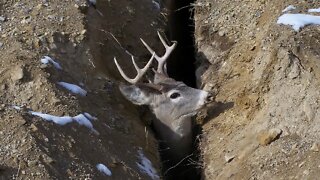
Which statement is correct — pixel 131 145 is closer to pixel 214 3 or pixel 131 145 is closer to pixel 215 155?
pixel 215 155

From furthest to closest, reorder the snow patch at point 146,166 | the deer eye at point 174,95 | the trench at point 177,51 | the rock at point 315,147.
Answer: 1. the deer eye at point 174,95
2. the trench at point 177,51
3. the snow patch at point 146,166
4. the rock at point 315,147

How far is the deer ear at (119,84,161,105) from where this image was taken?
991 cm

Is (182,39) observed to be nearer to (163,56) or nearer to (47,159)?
(163,56)

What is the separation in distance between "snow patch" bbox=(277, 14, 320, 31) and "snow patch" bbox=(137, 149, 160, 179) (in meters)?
2.55

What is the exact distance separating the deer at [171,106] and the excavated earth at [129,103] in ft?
0.65

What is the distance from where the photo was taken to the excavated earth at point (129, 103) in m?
8.11

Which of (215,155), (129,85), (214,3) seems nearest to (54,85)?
(129,85)

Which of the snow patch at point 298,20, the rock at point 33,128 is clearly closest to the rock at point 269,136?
the snow patch at point 298,20

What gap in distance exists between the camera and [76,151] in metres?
8.12

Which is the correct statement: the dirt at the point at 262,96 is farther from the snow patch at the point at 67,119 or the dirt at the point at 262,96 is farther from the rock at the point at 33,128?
the rock at the point at 33,128

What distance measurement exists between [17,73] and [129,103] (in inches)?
73.0

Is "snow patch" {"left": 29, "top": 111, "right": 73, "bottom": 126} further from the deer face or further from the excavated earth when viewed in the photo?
the deer face

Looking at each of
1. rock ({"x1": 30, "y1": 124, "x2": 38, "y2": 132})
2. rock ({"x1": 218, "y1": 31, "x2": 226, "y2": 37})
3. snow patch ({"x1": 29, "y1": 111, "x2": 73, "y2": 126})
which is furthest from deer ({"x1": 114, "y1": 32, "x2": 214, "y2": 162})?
rock ({"x1": 30, "y1": 124, "x2": 38, "y2": 132})

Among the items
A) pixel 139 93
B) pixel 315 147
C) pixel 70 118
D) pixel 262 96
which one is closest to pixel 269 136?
pixel 315 147
